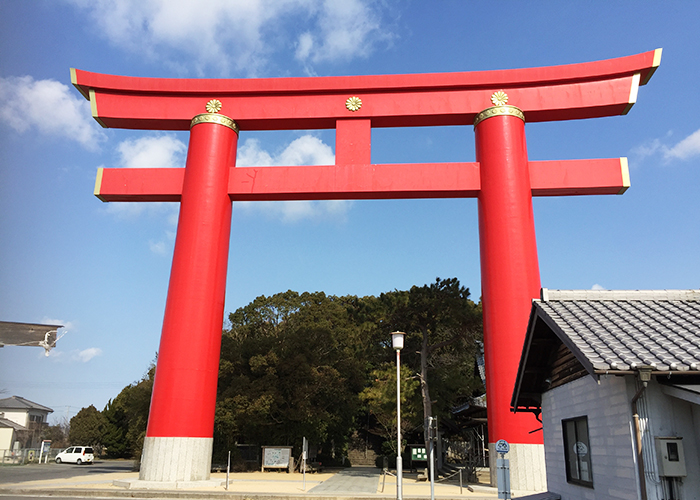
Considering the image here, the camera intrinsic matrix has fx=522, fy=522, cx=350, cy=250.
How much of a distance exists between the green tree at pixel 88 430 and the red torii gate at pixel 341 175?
31.0 m

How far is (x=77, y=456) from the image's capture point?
33438 mm

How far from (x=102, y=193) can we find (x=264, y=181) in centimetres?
604

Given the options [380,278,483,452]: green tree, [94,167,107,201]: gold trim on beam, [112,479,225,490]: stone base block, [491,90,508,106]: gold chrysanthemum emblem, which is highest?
[491,90,508,106]: gold chrysanthemum emblem

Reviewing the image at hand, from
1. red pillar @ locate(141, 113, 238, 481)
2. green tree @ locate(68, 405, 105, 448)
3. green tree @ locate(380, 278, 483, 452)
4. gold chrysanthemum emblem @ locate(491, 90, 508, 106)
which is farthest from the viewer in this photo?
green tree @ locate(68, 405, 105, 448)

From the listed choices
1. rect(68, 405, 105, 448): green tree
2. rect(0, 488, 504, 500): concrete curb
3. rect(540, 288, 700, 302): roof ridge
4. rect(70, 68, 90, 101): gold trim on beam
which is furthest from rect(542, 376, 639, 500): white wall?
rect(68, 405, 105, 448): green tree

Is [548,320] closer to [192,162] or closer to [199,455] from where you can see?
[199,455]

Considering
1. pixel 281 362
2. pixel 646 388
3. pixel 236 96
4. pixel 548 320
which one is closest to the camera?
pixel 646 388

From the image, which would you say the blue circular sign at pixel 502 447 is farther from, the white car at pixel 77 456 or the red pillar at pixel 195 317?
the white car at pixel 77 456

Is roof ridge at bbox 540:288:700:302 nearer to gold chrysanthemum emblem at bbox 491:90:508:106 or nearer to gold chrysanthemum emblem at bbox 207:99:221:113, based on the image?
gold chrysanthemum emblem at bbox 491:90:508:106

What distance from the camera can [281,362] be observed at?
87.2 feet

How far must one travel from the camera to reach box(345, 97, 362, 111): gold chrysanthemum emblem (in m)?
19.7

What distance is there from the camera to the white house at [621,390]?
5.31m

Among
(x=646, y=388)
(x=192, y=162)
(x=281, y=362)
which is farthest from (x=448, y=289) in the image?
(x=646, y=388)

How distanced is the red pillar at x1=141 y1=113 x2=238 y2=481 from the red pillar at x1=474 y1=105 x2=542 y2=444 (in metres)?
9.26
